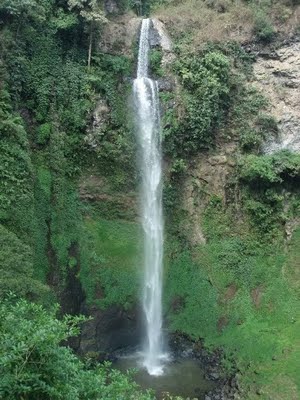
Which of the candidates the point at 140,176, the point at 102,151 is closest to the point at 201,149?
the point at 140,176

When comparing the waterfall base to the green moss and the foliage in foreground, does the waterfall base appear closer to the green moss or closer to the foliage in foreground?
the green moss

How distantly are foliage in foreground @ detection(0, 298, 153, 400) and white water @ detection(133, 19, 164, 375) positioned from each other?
46.4ft

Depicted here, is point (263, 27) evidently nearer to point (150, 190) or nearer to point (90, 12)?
point (90, 12)

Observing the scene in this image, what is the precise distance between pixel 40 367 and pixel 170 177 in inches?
688

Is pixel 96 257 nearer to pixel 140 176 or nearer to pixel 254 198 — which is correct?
pixel 140 176

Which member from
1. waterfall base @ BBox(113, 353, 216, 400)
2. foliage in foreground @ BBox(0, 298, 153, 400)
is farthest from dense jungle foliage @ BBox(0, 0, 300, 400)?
foliage in foreground @ BBox(0, 298, 153, 400)

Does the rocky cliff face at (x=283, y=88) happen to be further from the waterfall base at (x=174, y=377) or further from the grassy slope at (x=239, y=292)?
the waterfall base at (x=174, y=377)

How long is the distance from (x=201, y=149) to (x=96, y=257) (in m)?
7.77

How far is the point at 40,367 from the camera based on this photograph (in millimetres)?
6988

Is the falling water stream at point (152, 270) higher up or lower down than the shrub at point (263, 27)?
lower down

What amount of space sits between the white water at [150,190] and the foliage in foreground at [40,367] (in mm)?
14149

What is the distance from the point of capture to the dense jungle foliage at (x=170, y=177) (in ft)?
66.5

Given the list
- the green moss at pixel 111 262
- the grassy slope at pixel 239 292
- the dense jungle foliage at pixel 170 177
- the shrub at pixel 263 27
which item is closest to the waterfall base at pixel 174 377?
the dense jungle foliage at pixel 170 177

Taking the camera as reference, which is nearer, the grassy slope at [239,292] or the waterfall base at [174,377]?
the waterfall base at [174,377]
